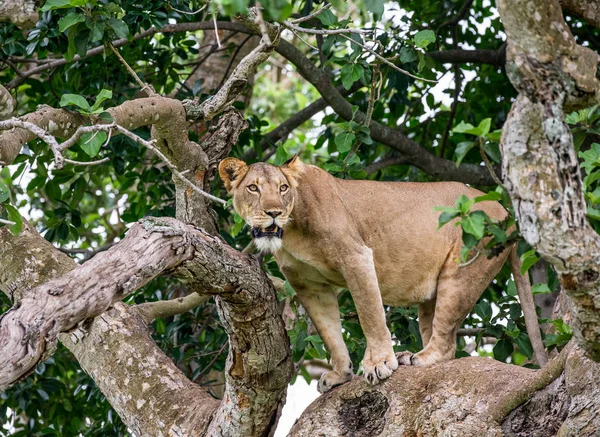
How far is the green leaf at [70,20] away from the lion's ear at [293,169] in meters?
1.38

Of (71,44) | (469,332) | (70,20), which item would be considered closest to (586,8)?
(469,332)

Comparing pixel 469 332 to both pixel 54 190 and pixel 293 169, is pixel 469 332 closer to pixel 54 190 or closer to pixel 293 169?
pixel 293 169

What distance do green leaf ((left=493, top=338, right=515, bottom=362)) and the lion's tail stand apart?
0.68 ft

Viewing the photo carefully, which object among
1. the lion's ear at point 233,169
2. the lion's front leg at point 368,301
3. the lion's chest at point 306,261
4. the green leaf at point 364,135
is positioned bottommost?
the lion's front leg at point 368,301

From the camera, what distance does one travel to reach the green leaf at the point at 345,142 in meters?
5.64

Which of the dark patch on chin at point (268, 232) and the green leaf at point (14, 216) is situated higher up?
the dark patch on chin at point (268, 232)

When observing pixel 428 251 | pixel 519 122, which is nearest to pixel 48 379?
pixel 428 251

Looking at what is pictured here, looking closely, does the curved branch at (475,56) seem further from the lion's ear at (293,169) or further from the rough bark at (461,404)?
the rough bark at (461,404)

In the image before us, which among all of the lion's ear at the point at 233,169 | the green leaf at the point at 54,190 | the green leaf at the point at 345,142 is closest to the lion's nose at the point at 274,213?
the lion's ear at the point at 233,169

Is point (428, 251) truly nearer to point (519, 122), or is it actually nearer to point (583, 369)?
point (583, 369)

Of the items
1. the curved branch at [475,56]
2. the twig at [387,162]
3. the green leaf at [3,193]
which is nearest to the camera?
the green leaf at [3,193]

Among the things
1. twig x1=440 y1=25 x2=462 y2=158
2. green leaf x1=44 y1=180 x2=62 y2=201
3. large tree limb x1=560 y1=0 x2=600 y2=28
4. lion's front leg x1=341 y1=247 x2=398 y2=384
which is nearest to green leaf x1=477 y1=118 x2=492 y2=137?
large tree limb x1=560 y1=0 x2=600 y2=28

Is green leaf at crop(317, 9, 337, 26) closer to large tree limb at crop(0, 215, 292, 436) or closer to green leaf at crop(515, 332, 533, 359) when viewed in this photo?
large tree limb at crop(0, 215, 292, 436)

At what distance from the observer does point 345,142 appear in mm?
5652
